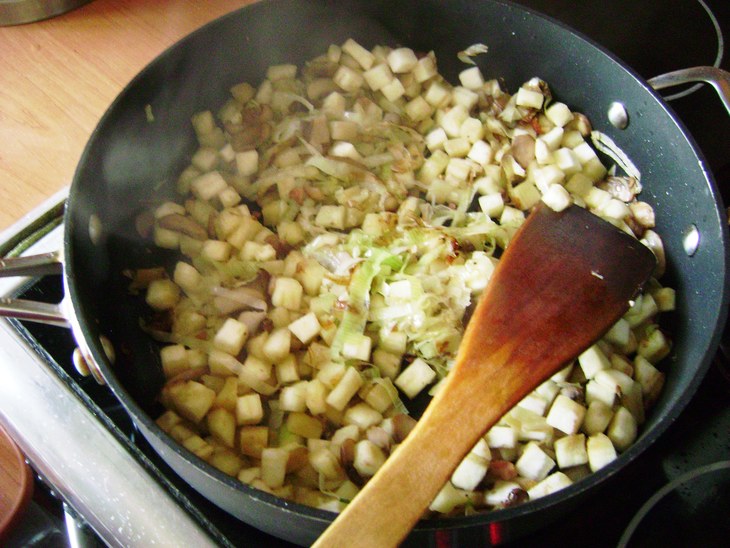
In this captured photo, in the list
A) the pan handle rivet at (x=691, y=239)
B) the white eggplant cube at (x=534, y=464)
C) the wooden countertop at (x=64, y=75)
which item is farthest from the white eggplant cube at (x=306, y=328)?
the pan handle rivet at (x=691, y=239)

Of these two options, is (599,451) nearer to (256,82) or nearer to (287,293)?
(287,293)

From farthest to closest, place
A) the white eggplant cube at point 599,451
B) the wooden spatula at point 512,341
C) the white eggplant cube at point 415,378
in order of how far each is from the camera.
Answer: the white eggplant cube at point 415,378 < the white eggplant cube at point 599,451 < the wooden spatula at point 512,341

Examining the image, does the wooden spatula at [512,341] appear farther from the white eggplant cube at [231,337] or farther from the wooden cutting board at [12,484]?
the wooden cutting board at [12,484]

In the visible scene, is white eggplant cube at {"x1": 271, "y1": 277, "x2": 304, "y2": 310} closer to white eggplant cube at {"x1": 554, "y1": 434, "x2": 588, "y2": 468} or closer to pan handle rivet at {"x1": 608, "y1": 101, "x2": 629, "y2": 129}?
white eggplant cube at {"x1": 554, "y1": 434, "x2": 588, "y2": 468}

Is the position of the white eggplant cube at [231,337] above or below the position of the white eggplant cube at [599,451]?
above

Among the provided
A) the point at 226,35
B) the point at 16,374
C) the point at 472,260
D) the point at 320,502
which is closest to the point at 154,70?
the point at 226,35

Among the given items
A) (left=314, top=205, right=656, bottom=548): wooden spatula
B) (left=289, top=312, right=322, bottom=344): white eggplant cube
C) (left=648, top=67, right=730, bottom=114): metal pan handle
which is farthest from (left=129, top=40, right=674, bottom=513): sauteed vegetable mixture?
(left=648, top=67, right=730, bottom=114): metal pan handle
